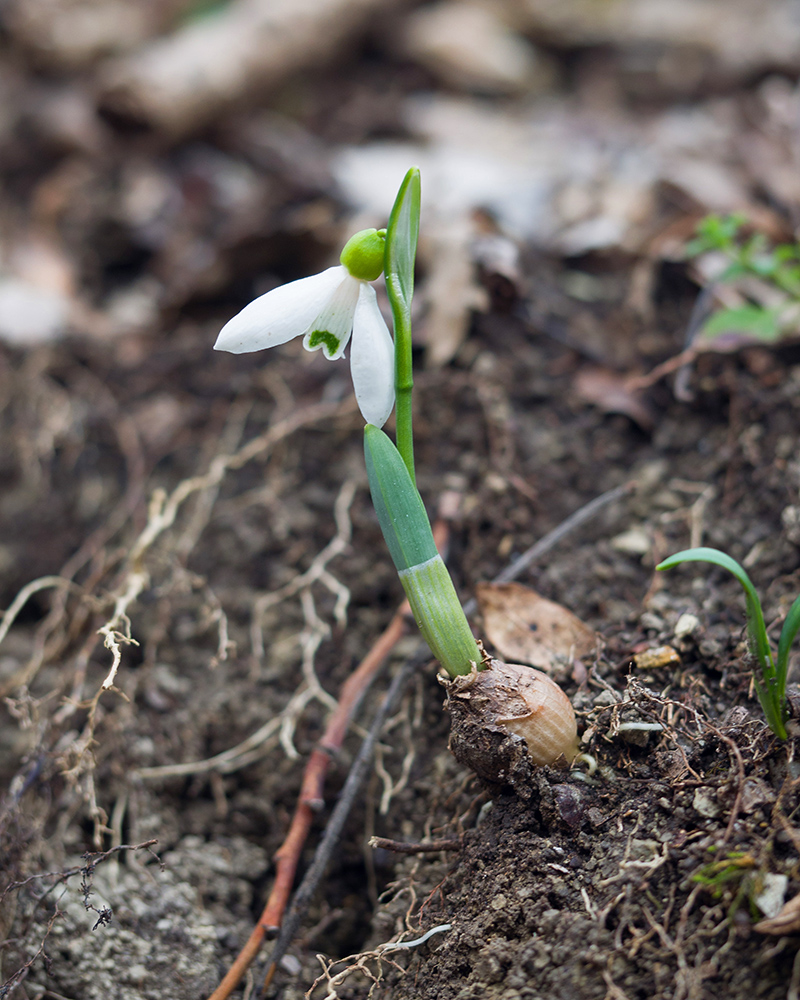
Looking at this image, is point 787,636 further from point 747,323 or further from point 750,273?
point 750,273

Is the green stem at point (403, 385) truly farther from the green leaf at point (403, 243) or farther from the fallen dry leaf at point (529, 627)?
the fallen dry leaf at point (529, 627)

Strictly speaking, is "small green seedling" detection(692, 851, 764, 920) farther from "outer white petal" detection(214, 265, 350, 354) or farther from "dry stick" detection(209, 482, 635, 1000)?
"outer white petal" detection(214, 265, 350, 354)

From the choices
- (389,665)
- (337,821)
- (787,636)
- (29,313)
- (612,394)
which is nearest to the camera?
(787,636)

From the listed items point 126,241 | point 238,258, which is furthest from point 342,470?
point 126,241

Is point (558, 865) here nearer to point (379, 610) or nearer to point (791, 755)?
point (791, 755)

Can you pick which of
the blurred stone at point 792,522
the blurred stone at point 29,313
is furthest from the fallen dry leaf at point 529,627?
the blurred stone at point 29,313

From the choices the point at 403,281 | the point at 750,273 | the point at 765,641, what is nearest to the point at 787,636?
the point at 765,641
